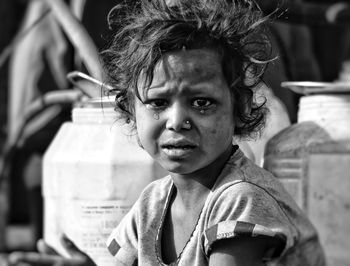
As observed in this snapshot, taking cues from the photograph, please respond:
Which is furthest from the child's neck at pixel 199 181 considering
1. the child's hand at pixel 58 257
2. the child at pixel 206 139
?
the child's hand at pixel 58 257

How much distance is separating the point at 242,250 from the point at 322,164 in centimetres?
61

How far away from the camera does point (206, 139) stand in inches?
71.1

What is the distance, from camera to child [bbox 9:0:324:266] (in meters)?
1.74

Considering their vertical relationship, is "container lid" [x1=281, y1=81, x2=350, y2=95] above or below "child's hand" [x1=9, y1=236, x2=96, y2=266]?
above

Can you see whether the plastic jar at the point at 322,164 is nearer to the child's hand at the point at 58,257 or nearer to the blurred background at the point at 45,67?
the blurred background at the point at 45,67

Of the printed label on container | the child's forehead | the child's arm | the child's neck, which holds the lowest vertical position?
the printed label on container

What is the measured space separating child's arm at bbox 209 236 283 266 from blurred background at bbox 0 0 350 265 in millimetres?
870

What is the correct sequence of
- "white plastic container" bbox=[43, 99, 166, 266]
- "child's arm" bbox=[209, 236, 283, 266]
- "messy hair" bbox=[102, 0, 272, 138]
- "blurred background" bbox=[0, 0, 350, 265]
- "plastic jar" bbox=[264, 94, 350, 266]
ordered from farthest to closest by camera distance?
"blurred background" bbox=[0, 0, 350, 265] < "white plastic container" bbox=[43, 99, 166, 266] < "plastic jar" bbox=[264, 94, 350, 266] < "messy hair" bbox=[102, 0, 272, 138] < "child's arm" bbox=[209, 236, 283, 266]

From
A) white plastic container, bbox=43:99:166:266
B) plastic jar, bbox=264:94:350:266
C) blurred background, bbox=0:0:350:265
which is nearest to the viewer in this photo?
plastic jar, bbox=264:94:350:266

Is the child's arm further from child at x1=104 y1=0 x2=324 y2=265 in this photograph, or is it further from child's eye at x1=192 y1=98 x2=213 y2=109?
child's eye at x1=192 y1=98 x2=213 y2=109

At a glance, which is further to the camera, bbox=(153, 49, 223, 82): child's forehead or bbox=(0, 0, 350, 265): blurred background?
bbox=(0, 0, 350, 265): blurred background

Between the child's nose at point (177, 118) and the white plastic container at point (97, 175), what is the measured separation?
565 millimetres

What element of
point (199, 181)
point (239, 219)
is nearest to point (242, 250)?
point (239, 219)

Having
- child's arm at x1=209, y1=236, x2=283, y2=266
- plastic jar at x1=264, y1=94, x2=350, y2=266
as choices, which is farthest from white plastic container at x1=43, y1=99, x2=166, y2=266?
child's arm at x1=209, y1=236, x2=283, y2=266
